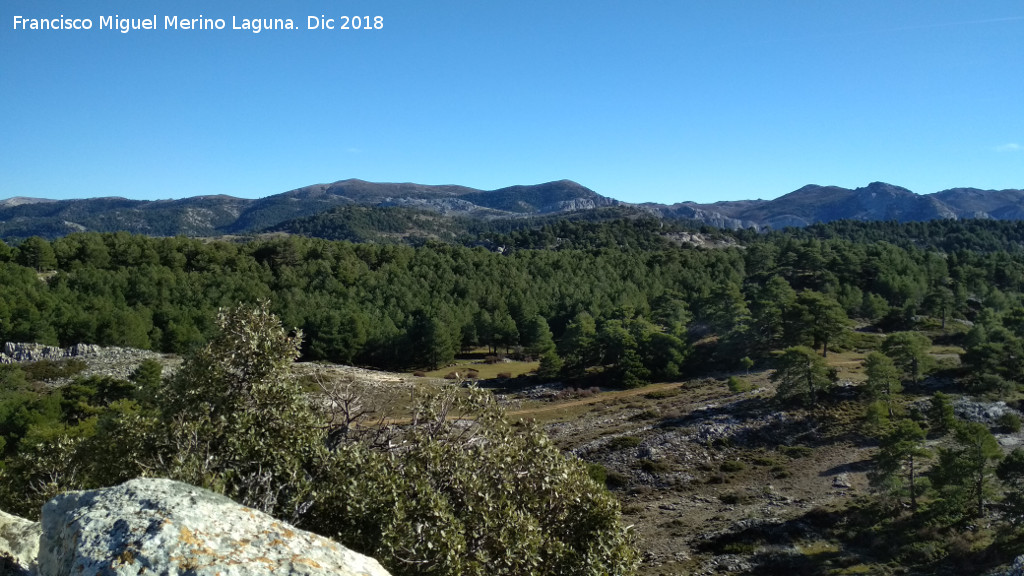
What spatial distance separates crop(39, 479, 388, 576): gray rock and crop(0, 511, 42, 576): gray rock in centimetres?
121

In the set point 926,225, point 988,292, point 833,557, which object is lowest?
point 833,557

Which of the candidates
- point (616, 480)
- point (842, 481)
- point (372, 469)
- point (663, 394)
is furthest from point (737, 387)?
point (372, 469)

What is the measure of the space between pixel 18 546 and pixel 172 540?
326 cm

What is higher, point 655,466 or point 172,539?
point 172,539

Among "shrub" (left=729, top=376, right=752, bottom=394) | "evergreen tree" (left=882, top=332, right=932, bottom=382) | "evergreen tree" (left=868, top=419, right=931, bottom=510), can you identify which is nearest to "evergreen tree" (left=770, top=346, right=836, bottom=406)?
"shrub" (left=729, top=376, right=752, bottom=394)

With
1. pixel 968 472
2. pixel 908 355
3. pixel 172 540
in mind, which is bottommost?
pixel 968 472

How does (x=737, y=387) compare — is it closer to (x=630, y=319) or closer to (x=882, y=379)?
(x=882, y=379)

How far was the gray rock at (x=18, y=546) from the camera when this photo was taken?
661cm

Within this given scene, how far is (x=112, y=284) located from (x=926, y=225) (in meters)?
176

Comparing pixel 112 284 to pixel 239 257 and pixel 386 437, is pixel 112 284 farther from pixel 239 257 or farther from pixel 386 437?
pixel 386 437

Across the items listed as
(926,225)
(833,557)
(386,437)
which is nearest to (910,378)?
(833,557)

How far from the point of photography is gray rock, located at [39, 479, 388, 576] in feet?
16.5

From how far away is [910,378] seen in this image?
47.2 meters

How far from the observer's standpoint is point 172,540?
5.14m
